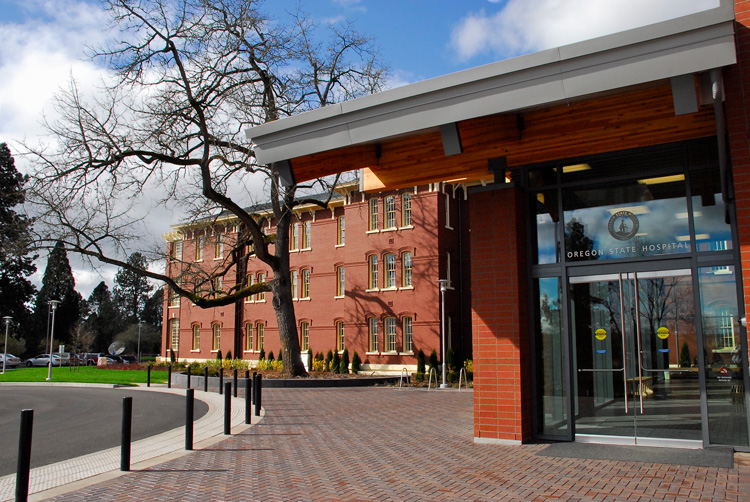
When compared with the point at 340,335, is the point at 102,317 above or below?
above

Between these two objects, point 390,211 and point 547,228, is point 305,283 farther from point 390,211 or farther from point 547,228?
point 547,228

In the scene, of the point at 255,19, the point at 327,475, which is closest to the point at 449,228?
the point at 255,19

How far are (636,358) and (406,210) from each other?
986 inches

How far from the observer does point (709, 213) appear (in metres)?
8.33

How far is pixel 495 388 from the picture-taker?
9227 millimetres

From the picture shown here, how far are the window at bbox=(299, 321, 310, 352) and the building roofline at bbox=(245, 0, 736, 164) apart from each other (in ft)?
96.1

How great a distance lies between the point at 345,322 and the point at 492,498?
2904 centimetres

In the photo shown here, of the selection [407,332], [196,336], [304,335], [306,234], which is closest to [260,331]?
[304,335]

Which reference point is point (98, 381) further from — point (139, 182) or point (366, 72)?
point (366, 72)

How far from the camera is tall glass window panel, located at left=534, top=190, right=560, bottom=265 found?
957 centimetres

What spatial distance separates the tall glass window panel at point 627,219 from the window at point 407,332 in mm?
23575

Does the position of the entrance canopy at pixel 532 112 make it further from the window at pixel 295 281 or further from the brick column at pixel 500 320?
the window at pixel 295 281

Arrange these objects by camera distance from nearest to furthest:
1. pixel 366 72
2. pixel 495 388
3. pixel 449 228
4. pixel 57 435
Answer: pixel 495 388 → pixel 57 435 → pixel 366 72 → pixel 449 228

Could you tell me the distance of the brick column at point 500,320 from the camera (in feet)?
29.9
